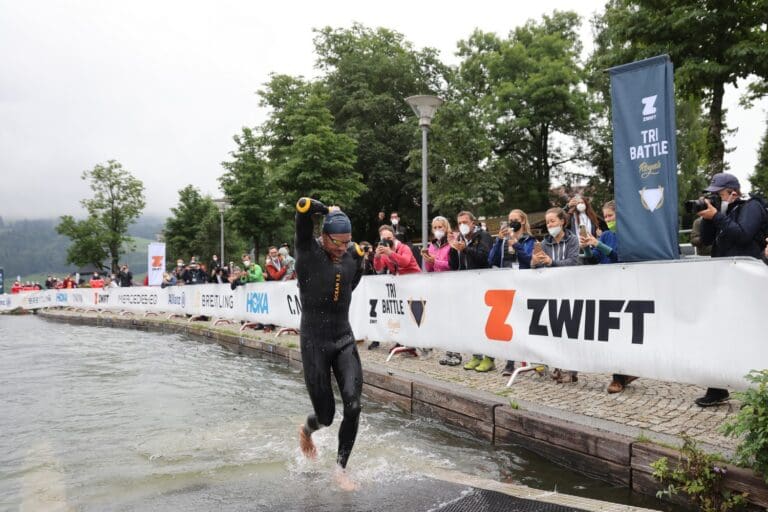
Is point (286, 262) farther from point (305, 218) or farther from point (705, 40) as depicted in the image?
point (705, 40)

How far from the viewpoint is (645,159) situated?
6.45 m

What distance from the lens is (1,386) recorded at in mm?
9242

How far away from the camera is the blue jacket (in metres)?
7.94

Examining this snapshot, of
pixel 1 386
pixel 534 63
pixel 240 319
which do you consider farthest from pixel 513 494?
pixel 534 63

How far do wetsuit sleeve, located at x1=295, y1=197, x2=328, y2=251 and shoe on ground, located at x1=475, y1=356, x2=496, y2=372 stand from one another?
4106 mm

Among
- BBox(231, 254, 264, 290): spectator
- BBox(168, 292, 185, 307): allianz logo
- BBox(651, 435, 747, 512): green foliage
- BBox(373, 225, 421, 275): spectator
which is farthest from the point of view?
BBox(168, 292, 185, 307): allianz logo

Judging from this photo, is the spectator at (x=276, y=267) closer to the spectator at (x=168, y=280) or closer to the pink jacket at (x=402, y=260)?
the pink jacket at (x=402, y=260)

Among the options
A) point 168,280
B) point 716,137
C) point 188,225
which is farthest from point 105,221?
point 716,137

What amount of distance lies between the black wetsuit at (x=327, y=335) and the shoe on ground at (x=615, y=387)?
3.07m

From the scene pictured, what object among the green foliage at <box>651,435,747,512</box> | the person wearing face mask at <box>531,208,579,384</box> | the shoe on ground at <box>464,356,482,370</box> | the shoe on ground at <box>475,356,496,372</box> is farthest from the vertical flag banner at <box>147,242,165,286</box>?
the green foliage at <box>651,435,747,512</box>

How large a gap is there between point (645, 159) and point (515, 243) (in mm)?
2106

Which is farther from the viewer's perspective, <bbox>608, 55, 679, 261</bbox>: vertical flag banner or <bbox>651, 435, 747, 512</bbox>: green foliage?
<bbox>608, 55, 679, 261</bbox>: vertical flag banner

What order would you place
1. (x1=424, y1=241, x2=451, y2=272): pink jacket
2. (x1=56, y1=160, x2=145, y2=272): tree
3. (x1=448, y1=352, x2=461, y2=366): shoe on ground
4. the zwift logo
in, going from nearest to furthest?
(x1=448, y1=352, x2=461, y2=366): shoe on ground, (x1=424, y1=241, x2=451, y2=272): pink jacket, the zwift logo, (x1=56, y1=160, x2=145, y2=272): tree

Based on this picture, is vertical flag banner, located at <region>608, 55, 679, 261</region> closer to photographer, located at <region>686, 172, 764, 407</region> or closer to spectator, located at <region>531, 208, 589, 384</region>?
photographer, located at <region>686, 172, 764, 407</region>
